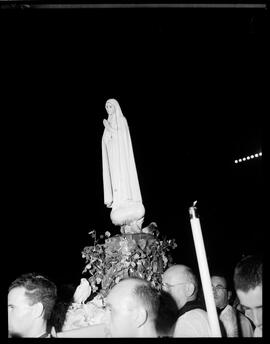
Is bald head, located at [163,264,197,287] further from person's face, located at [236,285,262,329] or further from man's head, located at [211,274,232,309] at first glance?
person's face, located at [236,285,262,329]

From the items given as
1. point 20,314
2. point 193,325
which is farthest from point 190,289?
point 20,314

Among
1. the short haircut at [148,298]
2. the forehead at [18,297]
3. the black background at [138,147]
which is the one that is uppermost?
the black background at [138,147]

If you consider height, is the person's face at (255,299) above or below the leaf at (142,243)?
below

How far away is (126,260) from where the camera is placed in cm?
385

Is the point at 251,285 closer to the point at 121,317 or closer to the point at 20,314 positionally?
the point at 121,317

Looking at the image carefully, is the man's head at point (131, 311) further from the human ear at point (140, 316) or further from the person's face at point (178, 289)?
the person's face at point (178, 289)

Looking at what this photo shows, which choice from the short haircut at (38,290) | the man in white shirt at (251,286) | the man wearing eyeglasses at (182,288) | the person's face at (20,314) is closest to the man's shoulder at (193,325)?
the man wearing eyeglasses at (182,288)

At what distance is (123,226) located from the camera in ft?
14.3

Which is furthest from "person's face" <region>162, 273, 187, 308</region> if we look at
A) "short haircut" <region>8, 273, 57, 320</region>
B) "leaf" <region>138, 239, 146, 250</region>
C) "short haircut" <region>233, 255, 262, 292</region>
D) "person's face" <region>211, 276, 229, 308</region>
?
"short haircut" <region>8, 273, 57, 320</region>

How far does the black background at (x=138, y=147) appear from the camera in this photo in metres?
8.00

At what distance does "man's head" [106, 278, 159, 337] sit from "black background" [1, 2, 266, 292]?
5037 millimetres

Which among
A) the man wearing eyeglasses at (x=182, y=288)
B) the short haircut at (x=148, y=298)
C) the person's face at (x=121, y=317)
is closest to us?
the person's face at (x=121, y=317)
